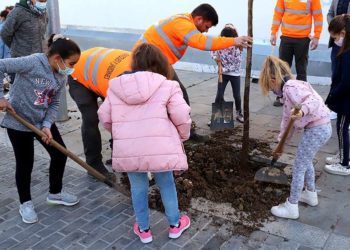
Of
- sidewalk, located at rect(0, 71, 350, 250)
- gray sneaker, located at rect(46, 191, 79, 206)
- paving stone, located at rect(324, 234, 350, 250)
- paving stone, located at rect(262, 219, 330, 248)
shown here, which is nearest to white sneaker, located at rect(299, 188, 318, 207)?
sidewalk, located at rect(0, 71, 350, 250)

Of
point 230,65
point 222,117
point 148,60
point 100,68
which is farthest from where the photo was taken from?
point 230,65

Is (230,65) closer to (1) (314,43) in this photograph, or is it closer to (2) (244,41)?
(1) (314,43)

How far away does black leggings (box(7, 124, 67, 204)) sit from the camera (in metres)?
3.18

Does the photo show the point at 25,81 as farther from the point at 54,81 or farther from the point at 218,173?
the point at 218,173

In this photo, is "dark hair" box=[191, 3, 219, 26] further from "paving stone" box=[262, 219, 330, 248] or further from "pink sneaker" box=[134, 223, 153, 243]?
"pink sneaker" box=[134, 223, 153, 243]

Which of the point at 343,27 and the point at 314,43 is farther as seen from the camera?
the point at 314,43

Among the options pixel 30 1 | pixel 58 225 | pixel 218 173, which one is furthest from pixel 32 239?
pixel 30 1

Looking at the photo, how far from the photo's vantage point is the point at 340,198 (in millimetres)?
3611

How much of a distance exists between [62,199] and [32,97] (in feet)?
3.18

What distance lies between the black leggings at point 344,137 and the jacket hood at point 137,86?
2.16 metres

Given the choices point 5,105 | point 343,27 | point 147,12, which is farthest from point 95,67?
point 147,12

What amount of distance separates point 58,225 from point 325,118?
7.27 ft

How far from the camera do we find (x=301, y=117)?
3006 mm

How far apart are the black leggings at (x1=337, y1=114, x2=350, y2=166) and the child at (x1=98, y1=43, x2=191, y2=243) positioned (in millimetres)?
1962
